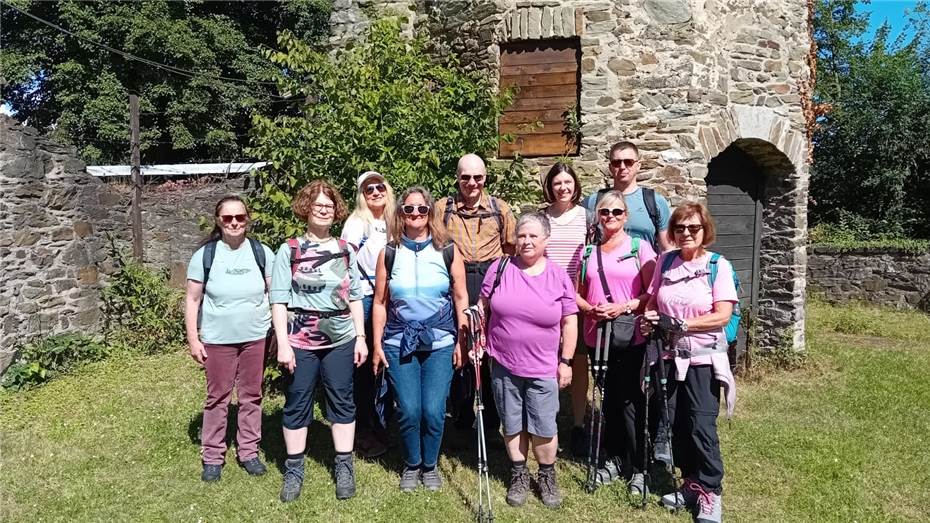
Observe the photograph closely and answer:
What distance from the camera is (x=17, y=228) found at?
748 centimetres

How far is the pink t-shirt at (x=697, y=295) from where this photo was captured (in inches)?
139

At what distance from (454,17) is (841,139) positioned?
14.4 metres

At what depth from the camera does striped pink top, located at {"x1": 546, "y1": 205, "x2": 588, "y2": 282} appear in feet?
13.4

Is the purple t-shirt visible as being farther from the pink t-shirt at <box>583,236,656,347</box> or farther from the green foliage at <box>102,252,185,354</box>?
the green foliage at <box>102,252,185,354</box>

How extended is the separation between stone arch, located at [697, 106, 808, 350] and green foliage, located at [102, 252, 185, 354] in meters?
7.64

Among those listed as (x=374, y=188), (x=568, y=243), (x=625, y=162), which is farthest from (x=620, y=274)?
(x=374, y=188)

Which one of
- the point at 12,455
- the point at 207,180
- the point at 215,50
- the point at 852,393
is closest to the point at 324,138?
the point at 12,455

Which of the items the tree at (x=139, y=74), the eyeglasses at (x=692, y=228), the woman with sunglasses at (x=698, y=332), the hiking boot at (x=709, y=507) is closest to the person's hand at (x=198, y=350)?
the woman with sunglasses at (x=698, y=332)

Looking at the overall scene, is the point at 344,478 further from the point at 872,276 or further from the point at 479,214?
the point at 872,276

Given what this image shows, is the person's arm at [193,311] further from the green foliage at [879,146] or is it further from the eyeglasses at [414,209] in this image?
the green foliage at [879,146]

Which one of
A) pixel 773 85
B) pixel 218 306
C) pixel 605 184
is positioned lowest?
pixel 218 306

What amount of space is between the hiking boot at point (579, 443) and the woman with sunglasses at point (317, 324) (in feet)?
5.57

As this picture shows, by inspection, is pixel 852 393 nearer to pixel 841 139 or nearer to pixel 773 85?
pixel 773 85

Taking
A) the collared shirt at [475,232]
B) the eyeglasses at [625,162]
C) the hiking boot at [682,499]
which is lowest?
the hiking boot at [682,499]
